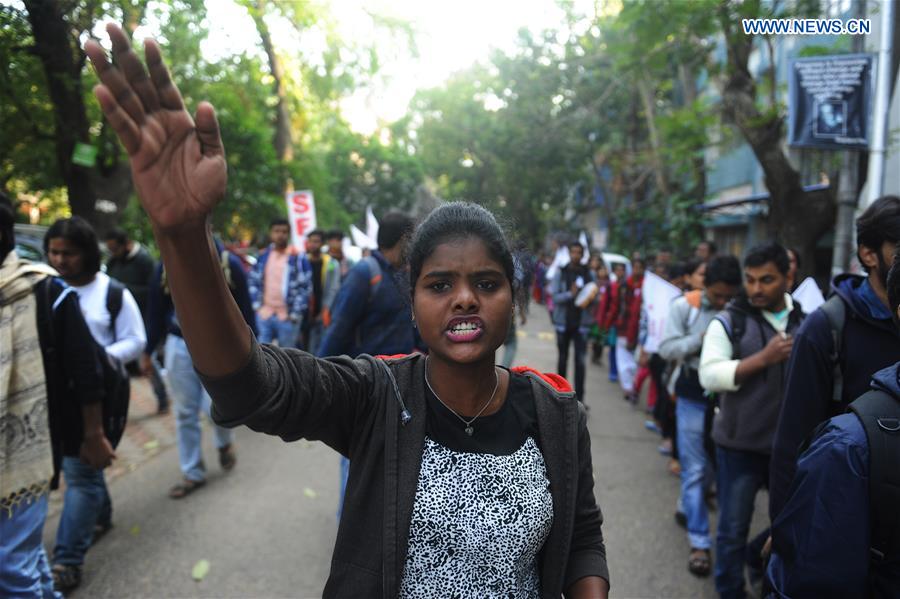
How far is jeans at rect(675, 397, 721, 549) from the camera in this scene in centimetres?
414

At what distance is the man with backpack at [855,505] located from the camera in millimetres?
1564

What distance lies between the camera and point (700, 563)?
13.2 feet

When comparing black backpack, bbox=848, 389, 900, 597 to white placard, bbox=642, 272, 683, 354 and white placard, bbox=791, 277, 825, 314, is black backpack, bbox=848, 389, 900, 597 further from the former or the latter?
white placard, bbox=642, 272, 683, 354

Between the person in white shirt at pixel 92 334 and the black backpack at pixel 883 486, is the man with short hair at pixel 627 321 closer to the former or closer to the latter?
the person in white shirt at pixel 92 334

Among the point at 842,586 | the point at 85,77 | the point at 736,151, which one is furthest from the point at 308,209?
the point at 736,151

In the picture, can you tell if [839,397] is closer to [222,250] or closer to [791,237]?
[222,250]

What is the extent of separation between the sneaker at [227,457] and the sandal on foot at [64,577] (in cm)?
191

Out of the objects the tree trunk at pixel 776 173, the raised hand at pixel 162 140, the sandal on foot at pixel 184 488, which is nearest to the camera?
the raised hand at pixel 162 140

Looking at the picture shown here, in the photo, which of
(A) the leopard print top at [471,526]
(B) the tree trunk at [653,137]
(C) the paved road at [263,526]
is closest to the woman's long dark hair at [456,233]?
(A) the leopard print top at [471,526]

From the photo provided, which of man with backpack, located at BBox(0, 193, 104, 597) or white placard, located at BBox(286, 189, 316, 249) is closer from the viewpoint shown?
man with backpack, located at BBox(0, 193, 104, 597)

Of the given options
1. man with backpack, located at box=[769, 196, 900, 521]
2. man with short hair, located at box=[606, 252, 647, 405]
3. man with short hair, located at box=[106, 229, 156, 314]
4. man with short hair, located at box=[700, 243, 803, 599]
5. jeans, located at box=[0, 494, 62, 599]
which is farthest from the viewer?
man with short hair, located at box=[606, 252, 647, 405]

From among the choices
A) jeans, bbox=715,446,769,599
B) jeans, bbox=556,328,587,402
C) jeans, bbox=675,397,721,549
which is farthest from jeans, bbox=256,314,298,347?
jeans, bbox=715,446,769,599

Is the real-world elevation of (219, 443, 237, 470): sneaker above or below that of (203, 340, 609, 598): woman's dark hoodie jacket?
below

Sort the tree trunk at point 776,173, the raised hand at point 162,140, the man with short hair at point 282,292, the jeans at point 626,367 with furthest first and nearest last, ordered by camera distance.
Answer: the tree trunk at point 776,173 < the jeans at point 626,367 < the man with short hair at point 282,292 < the raised hand at point 162,140
